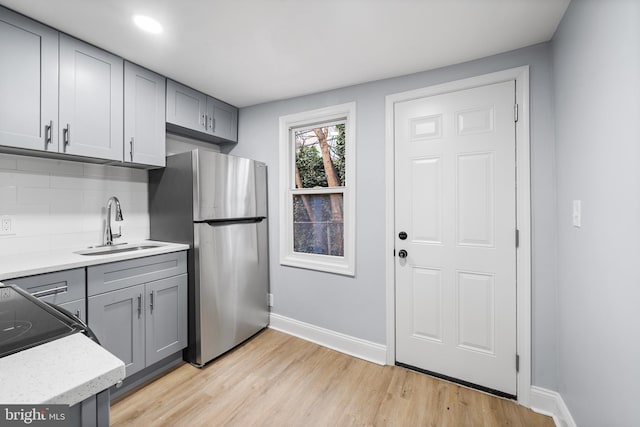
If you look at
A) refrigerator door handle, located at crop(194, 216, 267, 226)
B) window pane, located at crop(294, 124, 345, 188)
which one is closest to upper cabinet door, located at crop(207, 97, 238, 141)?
window pane, located at crop(294, 124, 345, 188)

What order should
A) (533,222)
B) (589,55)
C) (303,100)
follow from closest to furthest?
(589,55) < (533,222) < (303,100)

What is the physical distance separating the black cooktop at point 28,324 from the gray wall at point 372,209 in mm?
1923

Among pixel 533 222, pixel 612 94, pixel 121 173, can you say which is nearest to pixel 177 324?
pixel 121 173

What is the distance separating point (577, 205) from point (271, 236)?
7.59 ft

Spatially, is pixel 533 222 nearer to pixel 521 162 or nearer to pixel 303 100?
pixel 521 162

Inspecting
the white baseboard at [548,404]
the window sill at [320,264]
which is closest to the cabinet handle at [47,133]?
the window sill at [320,264]

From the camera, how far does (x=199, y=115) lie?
2533 millimetres

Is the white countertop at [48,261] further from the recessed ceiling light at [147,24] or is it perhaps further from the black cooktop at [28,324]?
the recessed ceiling light at [147,24]

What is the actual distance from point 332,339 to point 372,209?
1.21 metres

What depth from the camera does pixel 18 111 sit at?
1545mm

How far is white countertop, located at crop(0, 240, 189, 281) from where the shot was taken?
Result: 137 cm

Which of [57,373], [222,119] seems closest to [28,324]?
[57,373]

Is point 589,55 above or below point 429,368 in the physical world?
above

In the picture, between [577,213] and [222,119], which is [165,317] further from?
[577,213]
